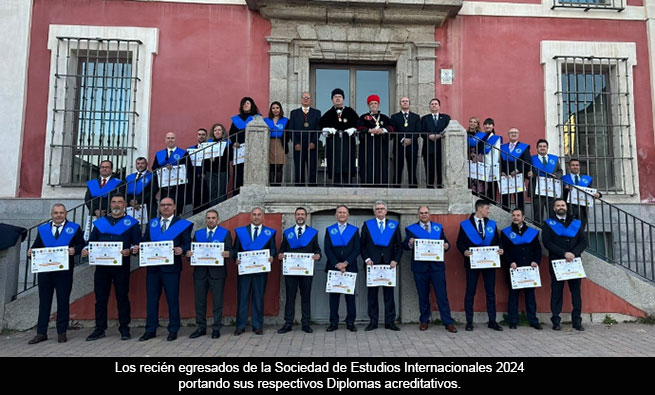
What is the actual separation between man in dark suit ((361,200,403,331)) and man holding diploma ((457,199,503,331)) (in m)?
0.98

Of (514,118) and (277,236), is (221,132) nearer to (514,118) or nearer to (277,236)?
(277,236)

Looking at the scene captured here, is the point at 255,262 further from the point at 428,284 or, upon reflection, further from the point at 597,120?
the point at 597,120

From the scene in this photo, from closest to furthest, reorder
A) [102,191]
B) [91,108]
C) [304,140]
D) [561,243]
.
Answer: [561,243] < [102,191] < [304,140] < [91,108]

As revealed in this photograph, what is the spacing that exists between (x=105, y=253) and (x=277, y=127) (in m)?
3.24

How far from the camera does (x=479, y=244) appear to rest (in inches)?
279

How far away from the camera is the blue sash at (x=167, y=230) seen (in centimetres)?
676

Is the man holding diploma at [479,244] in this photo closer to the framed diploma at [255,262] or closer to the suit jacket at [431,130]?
the suit jacket at [431,130]

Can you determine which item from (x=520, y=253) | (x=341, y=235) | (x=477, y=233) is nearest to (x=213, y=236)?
(x=341, y=235)

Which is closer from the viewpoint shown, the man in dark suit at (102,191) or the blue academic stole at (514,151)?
the man in dark suit at (102,191)

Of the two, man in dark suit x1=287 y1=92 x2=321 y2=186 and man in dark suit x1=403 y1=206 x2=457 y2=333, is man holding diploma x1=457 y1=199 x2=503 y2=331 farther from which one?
man in dark suit x1=287 y1=92 x2=321 y2=186

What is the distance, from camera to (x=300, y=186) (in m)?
7.93

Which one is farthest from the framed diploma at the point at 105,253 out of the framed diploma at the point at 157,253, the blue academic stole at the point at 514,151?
the blue academic stole at the point at 514,151

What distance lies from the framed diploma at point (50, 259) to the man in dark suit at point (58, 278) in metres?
0.08
